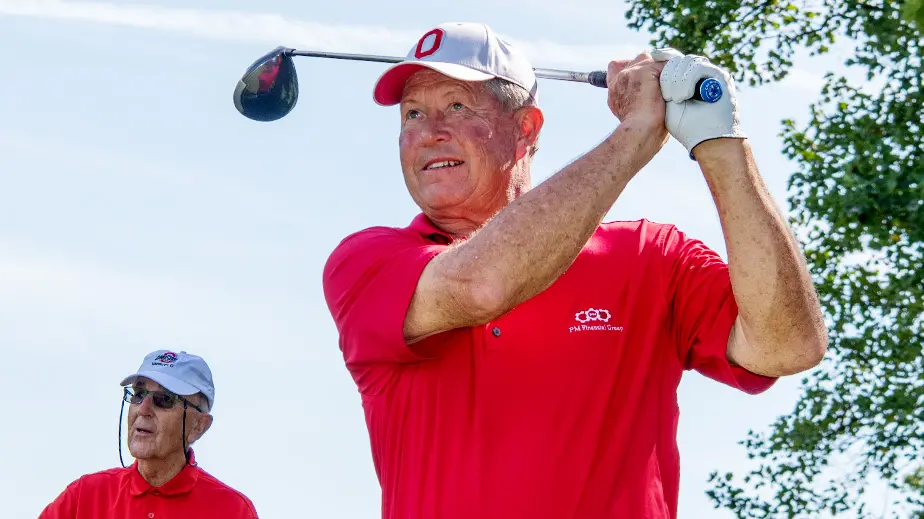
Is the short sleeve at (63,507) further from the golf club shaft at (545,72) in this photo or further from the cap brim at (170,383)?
the golf club shaft at (545,72)

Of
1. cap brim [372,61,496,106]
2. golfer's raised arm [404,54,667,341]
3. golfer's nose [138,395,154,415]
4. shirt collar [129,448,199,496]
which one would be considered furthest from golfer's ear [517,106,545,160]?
golfer's nose [138,395,154,415]

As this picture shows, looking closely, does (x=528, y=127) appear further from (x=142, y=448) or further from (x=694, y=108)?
(x=142, y=448)

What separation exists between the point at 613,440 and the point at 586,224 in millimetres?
523

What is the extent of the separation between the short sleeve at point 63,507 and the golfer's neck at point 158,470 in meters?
0.36

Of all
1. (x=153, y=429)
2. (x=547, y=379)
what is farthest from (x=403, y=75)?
(x=153, y=429)

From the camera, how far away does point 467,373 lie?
12.3ft

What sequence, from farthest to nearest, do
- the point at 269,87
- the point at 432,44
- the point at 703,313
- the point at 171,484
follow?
1. the point at 171,484
2. the point at 269,87
3. the point at 432,44
4. the point at 703,313

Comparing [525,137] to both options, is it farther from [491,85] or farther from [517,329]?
[517,329]

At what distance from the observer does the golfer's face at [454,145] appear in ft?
13.5

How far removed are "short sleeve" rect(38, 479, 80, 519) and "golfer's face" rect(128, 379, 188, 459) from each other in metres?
0.39

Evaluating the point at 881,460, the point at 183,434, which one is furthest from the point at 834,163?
the point at 183,434

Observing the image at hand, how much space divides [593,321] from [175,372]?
4884 millimetres

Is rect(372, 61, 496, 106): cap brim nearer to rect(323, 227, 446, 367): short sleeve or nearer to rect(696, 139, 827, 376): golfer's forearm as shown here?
rect(323, 227, 446, 367): short sleeve

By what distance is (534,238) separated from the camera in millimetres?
3500
